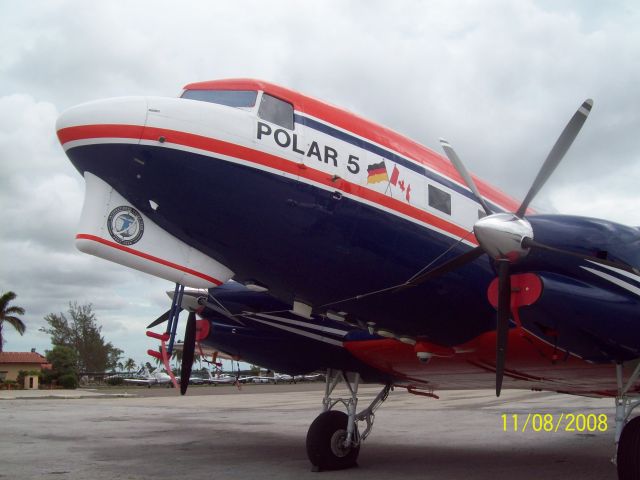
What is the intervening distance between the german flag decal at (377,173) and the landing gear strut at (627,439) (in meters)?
4.13

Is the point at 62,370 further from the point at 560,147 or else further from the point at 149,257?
the point at 560,147

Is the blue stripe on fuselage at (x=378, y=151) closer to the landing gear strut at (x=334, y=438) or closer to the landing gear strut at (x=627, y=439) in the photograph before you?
the landing gear strut at (x=627, y=439)

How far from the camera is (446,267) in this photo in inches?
326

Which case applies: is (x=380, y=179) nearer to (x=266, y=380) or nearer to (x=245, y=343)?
(x=245, y=343)

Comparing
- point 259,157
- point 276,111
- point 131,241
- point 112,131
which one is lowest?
point 131,241

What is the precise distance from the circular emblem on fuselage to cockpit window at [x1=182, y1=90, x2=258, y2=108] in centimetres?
179

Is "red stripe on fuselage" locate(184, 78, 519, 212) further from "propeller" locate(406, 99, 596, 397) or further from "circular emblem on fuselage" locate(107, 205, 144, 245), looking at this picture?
"circular emblem on fuselage" locate(107, 205, 144, 245)

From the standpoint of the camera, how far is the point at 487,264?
30.6 ft

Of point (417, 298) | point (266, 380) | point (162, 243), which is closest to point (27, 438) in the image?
point (162, 243)

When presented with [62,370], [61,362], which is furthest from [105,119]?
[61,362]

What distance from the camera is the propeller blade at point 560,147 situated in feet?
26.5

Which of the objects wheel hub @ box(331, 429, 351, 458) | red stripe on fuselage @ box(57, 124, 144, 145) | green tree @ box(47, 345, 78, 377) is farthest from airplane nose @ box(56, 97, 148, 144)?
green tree @ box(47, 345, 78, 377)

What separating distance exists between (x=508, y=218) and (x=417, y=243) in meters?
1.54
